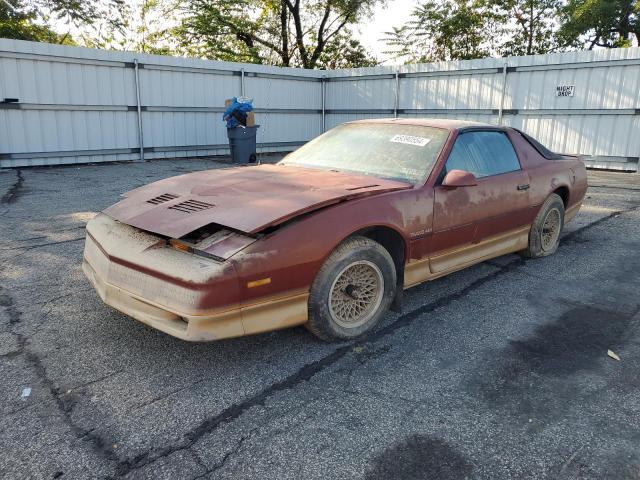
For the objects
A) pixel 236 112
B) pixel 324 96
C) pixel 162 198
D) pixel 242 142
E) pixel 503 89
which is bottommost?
pixel 242 142

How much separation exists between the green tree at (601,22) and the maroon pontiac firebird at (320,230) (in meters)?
20.5

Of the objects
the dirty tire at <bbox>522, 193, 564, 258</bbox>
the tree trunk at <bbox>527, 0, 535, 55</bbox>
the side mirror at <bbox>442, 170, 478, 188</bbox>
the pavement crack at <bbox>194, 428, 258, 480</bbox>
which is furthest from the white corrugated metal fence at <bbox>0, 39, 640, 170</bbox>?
the tree trunk at <bbox>527, 0, 535, 55</bbox>

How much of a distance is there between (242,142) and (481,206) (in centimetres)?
927

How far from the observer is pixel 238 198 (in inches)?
127

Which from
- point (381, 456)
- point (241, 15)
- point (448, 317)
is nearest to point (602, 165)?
point (448, 317)

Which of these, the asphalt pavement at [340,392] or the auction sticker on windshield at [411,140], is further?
the auction sticker on windshield at [411,140]

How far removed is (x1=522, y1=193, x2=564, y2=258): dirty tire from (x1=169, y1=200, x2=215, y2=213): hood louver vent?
328 cm

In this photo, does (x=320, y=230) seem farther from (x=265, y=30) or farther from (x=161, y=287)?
(x=265, y=30)

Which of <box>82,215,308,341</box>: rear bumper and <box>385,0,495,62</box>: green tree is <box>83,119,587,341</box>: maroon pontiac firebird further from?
<box>385,0,495,62</box>: green tree

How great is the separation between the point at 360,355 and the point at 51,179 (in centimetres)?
874

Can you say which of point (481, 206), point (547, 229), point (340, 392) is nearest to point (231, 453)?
point (340, 392)

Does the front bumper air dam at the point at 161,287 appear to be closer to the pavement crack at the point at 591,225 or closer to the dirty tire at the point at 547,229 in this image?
the dirty tire at the point at 547,229

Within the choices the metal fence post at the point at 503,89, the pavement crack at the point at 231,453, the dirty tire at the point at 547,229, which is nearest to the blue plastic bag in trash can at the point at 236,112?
the metal fence post at the point at 503,89

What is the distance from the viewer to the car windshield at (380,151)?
3838mm
